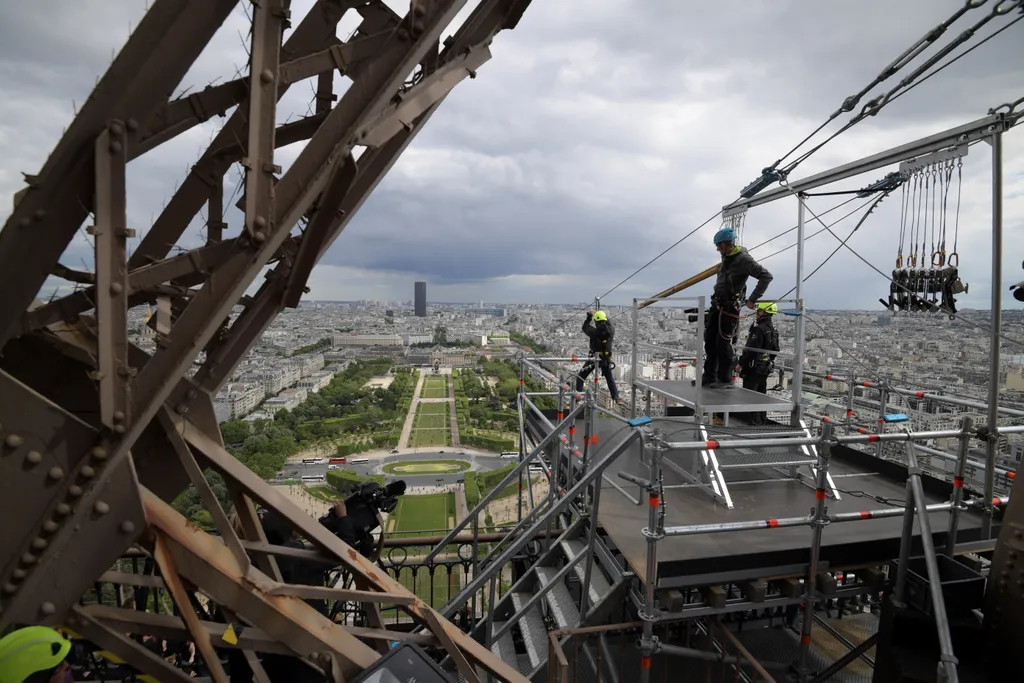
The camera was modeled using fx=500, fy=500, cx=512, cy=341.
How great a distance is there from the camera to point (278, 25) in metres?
2.07

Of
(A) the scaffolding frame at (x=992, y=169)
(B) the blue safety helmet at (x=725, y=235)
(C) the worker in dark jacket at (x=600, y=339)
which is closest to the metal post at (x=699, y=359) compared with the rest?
(A) the scaffolding frame at (x=992, y=169)

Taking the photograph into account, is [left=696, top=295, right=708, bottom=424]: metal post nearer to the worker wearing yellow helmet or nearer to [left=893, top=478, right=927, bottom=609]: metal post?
[left=893, top=478, right=927, bottom=609]: metal post

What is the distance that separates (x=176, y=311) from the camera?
9.35ft

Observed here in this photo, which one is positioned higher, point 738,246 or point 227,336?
point 738,246

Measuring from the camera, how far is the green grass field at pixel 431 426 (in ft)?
140

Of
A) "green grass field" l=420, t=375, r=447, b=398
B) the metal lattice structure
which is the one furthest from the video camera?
"green grass field" l=420, t=375, r=447, b=398

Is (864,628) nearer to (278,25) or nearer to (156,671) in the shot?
(156,671)

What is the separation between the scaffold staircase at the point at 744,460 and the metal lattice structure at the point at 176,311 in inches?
126

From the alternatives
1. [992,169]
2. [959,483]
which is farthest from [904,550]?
[992,169]

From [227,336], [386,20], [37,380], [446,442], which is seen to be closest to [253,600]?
[227,336]

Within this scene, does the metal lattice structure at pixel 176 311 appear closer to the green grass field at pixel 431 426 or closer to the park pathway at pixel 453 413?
the green grass field at pixel 431 426

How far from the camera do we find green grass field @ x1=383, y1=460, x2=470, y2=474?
34.0 metres

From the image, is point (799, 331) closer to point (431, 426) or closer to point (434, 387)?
point (431, 426)

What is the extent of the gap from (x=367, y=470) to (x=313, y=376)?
22494 millimetres
